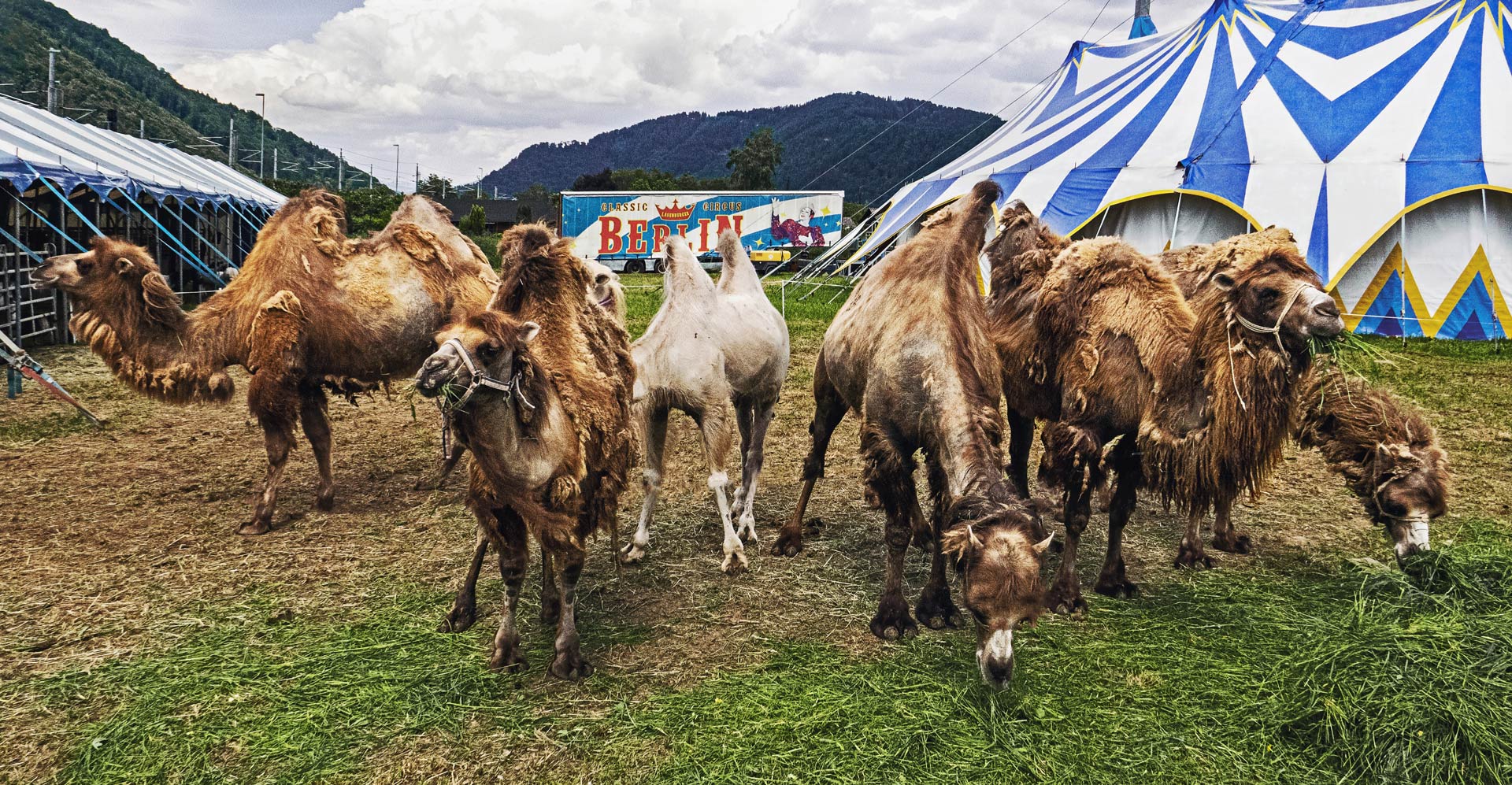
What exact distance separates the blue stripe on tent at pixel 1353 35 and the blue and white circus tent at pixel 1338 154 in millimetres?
29

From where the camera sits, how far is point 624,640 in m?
4.62

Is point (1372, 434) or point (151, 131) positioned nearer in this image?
point (1372, 434)

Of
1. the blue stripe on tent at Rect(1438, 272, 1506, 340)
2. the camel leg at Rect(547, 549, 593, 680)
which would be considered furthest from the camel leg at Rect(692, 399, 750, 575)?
the blue stripe on tent at Rect(1438, 272, 1506, 340)

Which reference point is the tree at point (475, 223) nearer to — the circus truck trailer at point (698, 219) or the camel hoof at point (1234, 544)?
the circus truck trailer at point (698, 219)

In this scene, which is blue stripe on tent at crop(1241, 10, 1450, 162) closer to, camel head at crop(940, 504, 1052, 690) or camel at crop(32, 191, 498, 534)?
camel head at crop(940, 504, 1052, 690)

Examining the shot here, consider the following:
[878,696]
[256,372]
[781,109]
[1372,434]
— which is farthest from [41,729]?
[781,109]

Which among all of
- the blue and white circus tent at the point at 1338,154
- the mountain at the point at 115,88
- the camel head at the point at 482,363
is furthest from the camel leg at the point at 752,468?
the mountain at the point at 115,88

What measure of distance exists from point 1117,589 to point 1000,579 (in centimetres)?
236

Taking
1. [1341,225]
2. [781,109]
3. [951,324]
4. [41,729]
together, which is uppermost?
[781,109]

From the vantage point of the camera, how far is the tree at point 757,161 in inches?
3017

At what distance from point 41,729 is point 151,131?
238ft

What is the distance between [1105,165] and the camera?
17.2 metres

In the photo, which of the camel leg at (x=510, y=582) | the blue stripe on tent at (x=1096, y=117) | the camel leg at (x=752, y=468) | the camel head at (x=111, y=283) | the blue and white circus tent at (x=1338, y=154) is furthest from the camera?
the blue stripe on tent at (x=1096, y=117)

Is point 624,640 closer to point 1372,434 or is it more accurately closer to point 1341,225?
point 1372,434
